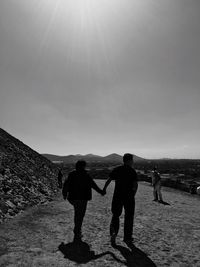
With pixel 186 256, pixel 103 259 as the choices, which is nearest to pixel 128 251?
pixel 103 259

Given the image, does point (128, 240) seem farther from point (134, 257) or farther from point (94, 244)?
point (134, 257)

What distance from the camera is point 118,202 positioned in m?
7.39

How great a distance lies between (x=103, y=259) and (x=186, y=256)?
6.40 feet

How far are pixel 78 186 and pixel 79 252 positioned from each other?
1709 millimetres

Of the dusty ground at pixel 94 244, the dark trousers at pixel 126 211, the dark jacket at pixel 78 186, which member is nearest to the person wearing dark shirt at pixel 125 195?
the dark trousers at pixel 126 211

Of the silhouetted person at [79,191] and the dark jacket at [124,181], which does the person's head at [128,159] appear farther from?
the silhouetted person at [79,191]

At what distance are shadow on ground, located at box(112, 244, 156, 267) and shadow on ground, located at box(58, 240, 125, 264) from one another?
26 cm

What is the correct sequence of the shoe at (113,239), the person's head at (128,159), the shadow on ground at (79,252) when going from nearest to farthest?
the shadow on ground at (79,252) → the shoe at (113,239) → the person's head at (128,159)

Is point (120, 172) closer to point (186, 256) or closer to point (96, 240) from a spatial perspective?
point (96, 240)

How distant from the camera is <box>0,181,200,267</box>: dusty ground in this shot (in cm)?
588

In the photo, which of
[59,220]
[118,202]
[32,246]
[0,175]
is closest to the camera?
[32,246]

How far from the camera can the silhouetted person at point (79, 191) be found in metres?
7.46

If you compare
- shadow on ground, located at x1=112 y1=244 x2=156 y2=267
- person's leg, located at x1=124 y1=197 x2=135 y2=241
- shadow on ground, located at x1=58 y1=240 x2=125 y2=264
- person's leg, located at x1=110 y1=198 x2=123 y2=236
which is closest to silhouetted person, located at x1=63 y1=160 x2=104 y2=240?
shadow on ground, located at x1=58 y1=240 x2=125 y2=264

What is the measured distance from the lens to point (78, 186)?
750 centimetres
